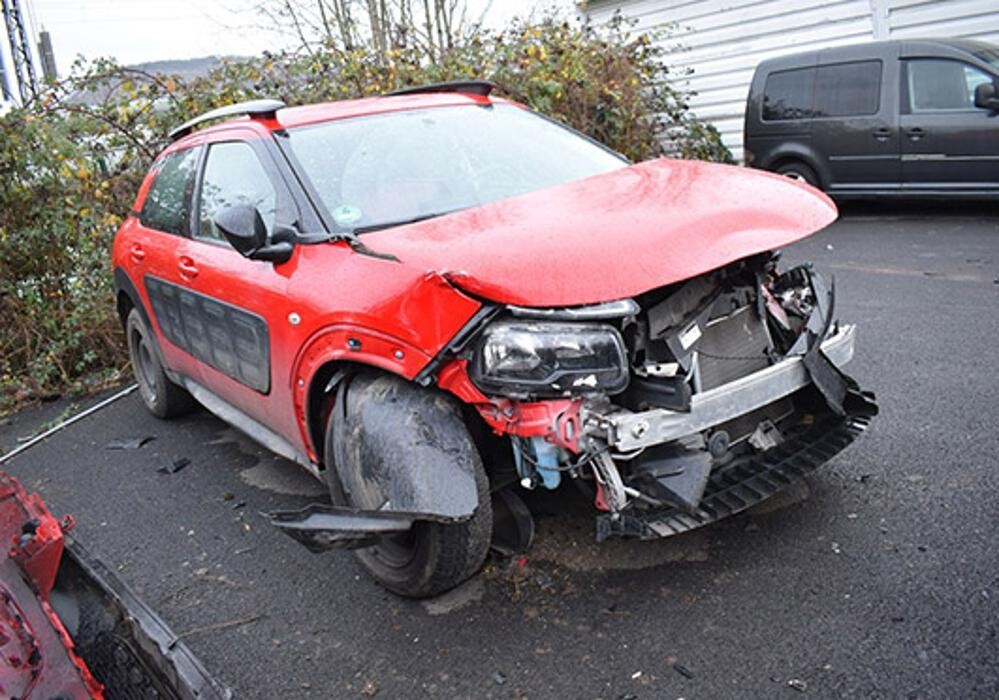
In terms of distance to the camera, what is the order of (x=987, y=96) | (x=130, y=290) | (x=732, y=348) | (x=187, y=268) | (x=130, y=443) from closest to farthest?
1. (x=732, y=348)
2. (x=187, y=268)
3. (x=130, y=290)
4. (x=130, y=443)
5. (x=987, y=96)

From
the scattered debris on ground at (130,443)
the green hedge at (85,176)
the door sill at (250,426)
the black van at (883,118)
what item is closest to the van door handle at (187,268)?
the door sill at (250,426)

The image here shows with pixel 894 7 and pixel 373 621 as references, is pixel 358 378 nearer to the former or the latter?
pixel 373 621

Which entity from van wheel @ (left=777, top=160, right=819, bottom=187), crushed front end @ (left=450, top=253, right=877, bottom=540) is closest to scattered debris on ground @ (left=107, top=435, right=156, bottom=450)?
crushed front end @ (left=450, top=253, right=877, bottom=540)

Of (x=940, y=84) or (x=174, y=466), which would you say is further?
(x=940, y=84)

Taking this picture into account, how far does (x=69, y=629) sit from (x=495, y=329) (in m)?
1.44

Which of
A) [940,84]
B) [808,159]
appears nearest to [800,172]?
[808,159]

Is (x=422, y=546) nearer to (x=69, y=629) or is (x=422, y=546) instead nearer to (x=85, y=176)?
(x=69, y=629)

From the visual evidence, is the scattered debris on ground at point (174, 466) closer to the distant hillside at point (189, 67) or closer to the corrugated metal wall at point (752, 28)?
the distant hillside at point (189, 67)

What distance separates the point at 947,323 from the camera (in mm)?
5660

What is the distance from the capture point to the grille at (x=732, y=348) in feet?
10.0

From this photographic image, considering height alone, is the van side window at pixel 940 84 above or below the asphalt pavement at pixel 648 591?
above

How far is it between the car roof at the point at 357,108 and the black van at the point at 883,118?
6.22 m

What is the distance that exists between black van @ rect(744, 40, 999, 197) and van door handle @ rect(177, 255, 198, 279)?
7.73 m

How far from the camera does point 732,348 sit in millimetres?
3154
